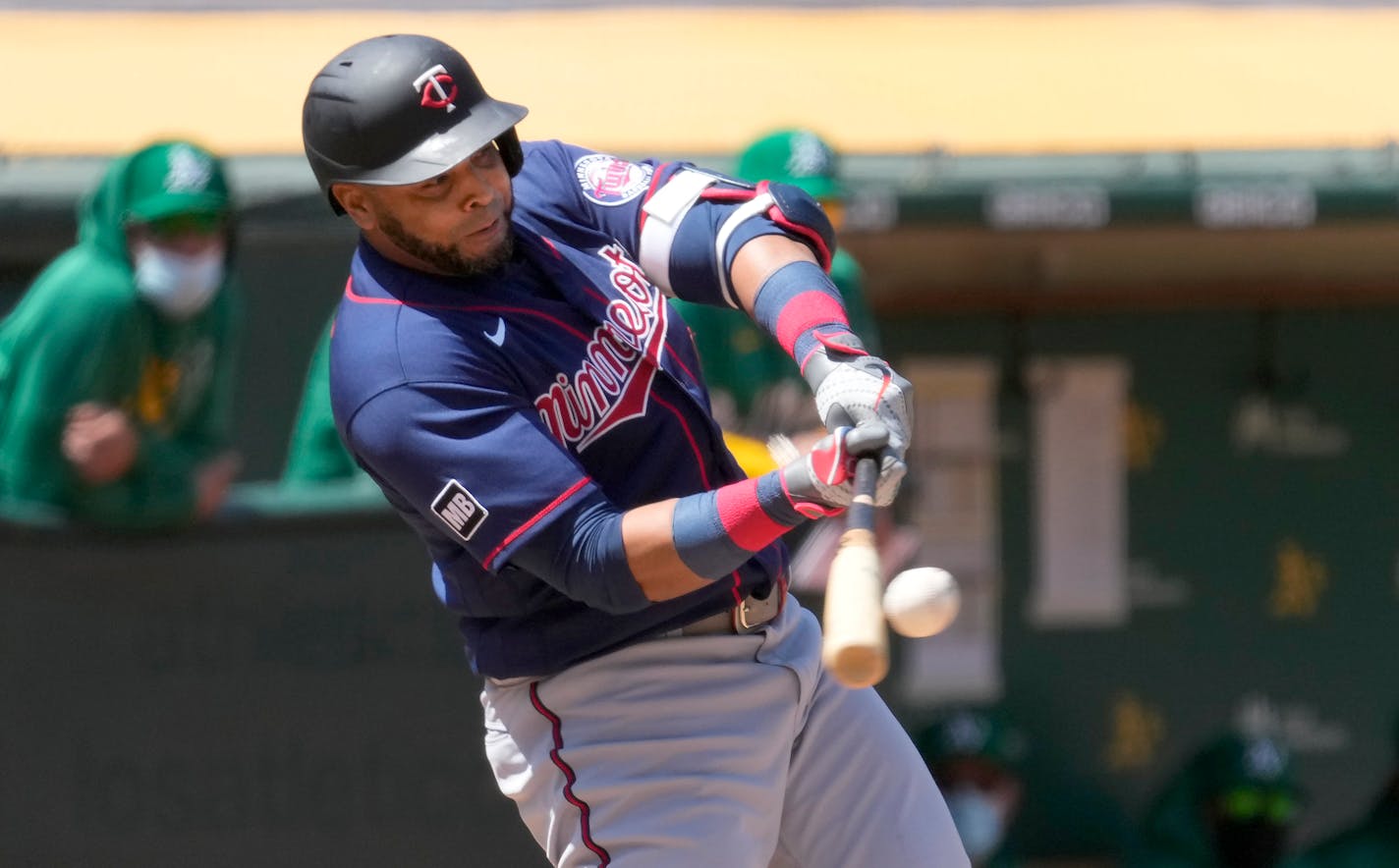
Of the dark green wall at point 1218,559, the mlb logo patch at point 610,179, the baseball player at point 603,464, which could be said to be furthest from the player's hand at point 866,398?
the dark green wall at point 1218,559

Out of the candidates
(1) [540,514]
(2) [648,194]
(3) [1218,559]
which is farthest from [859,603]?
(3) [1218,559]

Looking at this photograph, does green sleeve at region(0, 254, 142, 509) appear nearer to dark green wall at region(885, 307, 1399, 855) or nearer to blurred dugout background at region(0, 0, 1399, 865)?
blurred dugout background at region(0, 0, 1399, 865)

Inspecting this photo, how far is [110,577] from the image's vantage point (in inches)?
142

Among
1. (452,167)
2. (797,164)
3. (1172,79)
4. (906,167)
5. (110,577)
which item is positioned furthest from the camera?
(1172,79)

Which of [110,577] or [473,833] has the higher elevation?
[110,577]

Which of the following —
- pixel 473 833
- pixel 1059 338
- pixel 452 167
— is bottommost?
pixel 473 833

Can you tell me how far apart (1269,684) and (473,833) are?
245 cm

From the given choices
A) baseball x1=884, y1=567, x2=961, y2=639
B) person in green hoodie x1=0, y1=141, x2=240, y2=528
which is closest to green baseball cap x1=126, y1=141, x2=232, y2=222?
person in green hoodie x1=0, y1=141, x2=240, y2=528

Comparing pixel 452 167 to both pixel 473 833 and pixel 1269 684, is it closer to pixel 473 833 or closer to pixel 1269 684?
pixel 473 833

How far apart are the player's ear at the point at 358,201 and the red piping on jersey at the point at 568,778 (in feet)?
1.88

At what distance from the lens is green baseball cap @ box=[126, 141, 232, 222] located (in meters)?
3.71

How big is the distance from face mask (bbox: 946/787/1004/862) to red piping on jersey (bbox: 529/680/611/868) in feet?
7.38

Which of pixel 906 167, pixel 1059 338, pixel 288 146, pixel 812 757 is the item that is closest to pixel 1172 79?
pixel 1059 338

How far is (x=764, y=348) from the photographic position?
154 inches
